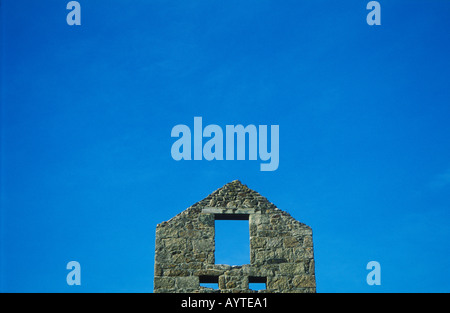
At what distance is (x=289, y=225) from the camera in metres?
19.0

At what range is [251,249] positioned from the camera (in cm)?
1858

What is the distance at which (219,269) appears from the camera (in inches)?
719

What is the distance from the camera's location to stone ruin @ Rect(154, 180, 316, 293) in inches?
714

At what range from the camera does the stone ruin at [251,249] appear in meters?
18.1
